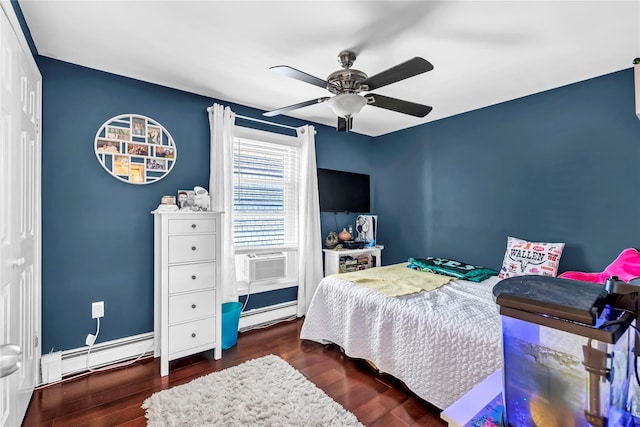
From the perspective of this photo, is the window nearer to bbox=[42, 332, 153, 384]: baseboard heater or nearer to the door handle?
bbox=[42, 332, 153, 384]: baseboard heater

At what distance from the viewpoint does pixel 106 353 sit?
7.86ft

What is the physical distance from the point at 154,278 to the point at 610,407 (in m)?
2.89

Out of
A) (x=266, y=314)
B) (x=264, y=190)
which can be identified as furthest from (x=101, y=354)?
(x=264, y=190)

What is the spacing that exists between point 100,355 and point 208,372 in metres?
0.92

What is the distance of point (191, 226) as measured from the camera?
7.89ft

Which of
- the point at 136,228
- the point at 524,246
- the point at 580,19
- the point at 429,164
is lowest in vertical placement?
the point at 524,246

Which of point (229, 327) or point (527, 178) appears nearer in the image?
point (229, 327)

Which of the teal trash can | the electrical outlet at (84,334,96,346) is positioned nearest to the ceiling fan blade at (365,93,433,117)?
the teal trash can

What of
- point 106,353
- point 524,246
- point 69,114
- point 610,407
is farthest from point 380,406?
point 69,114

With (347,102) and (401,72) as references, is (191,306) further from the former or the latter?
(401,72)

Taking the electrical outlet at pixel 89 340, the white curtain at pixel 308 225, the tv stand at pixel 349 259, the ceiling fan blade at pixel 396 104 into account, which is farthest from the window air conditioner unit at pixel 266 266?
the ceiling fan blade at pixel 396 104

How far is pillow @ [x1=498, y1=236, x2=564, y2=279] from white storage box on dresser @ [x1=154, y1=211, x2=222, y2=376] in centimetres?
264

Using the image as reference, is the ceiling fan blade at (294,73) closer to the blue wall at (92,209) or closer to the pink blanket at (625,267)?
the blue wall at (92,209)

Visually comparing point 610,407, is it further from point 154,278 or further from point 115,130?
point 115,130
